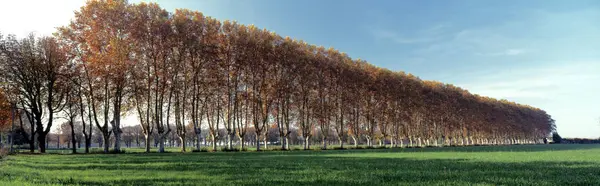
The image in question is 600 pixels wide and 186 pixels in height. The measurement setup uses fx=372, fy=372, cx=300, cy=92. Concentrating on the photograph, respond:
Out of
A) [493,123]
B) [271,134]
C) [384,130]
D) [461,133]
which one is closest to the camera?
[384,130]

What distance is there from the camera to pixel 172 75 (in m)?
49.3

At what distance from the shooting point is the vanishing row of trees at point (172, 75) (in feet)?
145

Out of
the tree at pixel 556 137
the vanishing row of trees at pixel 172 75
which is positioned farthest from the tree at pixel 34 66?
the tree at pixel 556 137

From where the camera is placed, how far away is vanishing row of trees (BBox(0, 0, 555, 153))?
44.3 metres

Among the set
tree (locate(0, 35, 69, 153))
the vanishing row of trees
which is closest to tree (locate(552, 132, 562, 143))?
the vanishing row of trees

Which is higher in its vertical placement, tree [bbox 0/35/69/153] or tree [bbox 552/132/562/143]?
tree [bbox 0/35/69/153]

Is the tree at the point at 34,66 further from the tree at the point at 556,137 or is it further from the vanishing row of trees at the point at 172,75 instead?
the tree at the point at 556,137

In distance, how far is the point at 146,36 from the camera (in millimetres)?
45656

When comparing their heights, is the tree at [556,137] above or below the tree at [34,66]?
below

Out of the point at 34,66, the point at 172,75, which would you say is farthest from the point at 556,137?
the point at 34,66

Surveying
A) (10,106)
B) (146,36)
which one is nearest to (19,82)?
(10,106)

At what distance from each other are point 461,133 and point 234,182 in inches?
4686

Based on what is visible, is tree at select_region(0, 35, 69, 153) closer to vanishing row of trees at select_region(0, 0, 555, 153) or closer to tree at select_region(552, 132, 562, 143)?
vanishing row of trees at select_region(0, 0, 555, 153)

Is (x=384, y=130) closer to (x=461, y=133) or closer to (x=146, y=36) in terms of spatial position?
(x=461, y=133)
